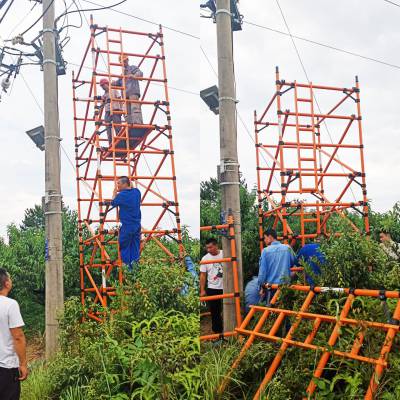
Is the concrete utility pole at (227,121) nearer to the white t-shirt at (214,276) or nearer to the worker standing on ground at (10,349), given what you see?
the white t-shirt at (214,276)

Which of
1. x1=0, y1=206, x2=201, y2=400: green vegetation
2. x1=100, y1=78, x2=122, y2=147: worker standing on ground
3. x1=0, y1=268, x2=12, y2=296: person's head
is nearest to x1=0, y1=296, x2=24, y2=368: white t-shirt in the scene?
x1=0, y1=268, x2=12, y2=296: person's head

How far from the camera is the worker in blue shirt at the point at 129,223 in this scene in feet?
12.8

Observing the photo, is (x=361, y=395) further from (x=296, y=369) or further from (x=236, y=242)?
(x=236, y=242)

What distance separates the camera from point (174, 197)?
15.5ft

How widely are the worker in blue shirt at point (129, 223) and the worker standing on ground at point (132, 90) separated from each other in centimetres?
121

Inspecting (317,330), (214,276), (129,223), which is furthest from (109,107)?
(317,330)

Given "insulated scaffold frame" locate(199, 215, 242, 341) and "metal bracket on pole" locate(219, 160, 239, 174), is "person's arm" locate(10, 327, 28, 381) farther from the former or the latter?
"metal bracket on pole" locate(219, 160, 239, 174)

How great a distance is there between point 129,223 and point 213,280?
112cm

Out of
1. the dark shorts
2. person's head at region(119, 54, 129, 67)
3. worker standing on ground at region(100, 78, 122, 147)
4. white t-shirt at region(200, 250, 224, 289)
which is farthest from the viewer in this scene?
person's head at region(119, 54, 129, 67)

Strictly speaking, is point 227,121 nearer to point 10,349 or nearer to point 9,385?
point 10,349

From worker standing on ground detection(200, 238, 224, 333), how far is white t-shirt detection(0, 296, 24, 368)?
5.43ft

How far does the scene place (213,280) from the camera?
180 inches

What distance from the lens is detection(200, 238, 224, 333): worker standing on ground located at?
421 centimetres

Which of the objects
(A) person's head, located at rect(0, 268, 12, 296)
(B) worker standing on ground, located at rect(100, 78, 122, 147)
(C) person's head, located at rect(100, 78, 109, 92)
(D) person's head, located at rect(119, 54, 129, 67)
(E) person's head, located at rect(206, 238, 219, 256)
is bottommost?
(A) person's head, located at rect(0, 268, 12, 296)
